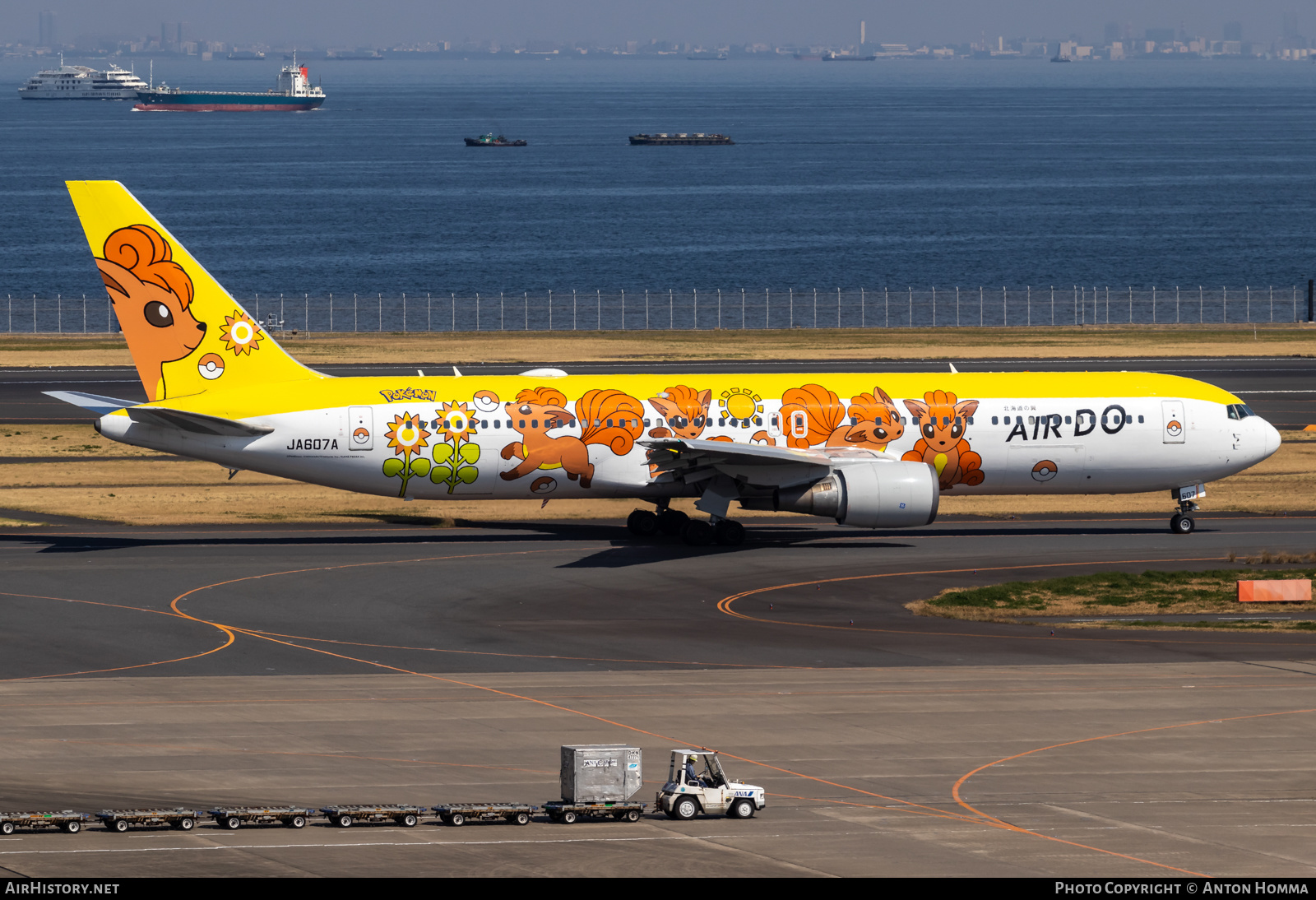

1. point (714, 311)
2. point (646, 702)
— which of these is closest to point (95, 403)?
point (646, 702)

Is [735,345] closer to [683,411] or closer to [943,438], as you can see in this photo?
[683,411]

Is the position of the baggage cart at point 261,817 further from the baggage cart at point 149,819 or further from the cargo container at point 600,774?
the cargo container at point 600,774

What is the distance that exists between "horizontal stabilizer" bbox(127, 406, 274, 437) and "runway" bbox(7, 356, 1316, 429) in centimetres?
3417

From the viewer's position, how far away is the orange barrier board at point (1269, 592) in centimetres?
4816

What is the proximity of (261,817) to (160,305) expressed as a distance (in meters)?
33.2

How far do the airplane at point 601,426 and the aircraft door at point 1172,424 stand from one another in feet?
0.21

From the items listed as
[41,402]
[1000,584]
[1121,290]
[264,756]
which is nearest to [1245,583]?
[1000,584]

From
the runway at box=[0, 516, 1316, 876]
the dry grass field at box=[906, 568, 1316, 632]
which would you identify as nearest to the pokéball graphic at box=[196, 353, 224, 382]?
the runway at box=[0, 516, 1316, 876]

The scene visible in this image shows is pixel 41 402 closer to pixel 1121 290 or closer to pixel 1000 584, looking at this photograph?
pixel 1000 584

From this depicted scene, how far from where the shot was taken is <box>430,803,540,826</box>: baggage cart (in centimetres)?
2712

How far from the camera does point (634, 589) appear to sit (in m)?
50.2

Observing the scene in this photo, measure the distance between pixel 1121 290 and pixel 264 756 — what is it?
13765cm

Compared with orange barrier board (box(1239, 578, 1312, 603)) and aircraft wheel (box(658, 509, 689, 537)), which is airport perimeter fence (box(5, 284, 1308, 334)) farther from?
orange barrier board (box(1239, 578, 1312, 603))

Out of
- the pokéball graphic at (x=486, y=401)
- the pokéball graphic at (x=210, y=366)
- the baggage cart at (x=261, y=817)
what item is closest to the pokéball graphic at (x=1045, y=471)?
the pokéball graphic at (x=486, y=401)
